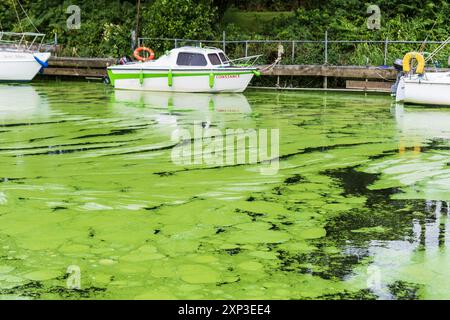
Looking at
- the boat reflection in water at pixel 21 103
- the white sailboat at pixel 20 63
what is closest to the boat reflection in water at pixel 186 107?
the boat reflection in water at pixel 21 103

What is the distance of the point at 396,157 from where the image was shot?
31.6 feet

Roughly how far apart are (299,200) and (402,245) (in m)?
1.70

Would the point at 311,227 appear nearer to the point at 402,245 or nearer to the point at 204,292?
the point at 402,245

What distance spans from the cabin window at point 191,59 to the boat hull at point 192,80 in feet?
0.78

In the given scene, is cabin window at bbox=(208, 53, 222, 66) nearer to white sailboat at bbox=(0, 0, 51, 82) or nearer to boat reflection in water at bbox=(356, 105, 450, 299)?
white sailboat at bbox=(0, 0, 51, 82)

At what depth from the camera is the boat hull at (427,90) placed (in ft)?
52.3

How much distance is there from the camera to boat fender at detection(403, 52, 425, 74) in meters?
16.4

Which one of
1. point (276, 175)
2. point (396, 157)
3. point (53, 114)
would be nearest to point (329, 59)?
point (53, 114)

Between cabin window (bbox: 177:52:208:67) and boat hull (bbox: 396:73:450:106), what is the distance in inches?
221

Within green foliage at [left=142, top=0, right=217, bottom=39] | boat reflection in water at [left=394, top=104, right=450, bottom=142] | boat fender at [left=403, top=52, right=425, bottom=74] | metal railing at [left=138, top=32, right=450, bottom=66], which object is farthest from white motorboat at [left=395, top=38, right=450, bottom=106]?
green foliage at [left=142, top=0, right=217, bottom=39]

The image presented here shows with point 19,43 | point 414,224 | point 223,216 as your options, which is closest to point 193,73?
point 19,43

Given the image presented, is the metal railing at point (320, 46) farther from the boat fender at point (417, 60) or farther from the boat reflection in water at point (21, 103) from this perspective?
the boat reflection in water at point (21, 103)

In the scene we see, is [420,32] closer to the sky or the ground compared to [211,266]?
closer to the sky

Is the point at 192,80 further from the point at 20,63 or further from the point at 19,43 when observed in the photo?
the point at 19,43
